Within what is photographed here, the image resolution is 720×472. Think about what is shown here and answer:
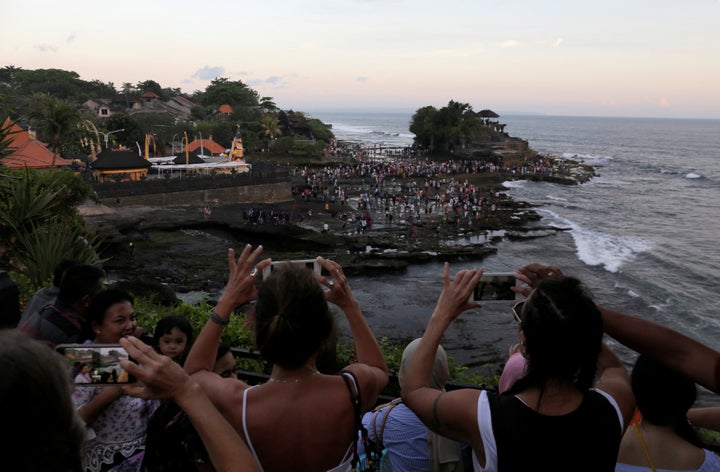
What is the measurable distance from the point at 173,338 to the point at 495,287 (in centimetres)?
208

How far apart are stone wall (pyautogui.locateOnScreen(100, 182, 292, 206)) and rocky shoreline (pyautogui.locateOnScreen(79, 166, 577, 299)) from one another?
639 millimetres

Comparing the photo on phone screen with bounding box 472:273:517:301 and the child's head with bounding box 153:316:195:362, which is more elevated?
the photo on phone screen with bounding box 472:273:517:301

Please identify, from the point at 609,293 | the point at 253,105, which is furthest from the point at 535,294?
the point at 253,105

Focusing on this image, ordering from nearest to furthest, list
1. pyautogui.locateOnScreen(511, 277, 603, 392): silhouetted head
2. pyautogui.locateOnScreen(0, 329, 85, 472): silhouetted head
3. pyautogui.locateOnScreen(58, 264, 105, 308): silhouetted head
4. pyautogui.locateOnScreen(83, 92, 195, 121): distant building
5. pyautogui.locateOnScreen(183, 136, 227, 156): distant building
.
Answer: pyautogui.locateOnScreen(0, 329, 85, 472): silhouetted head < pyautogui.locateOnScreen(511, 277, 603, 392): silhouetted head < pyautogui.locateOnScreen(58, 264, 105, 308): silhouetted head < pyautogui.locateOnScreen(183, 136, 227, 156): distant building < pyautogui.locateOnScreen(83, 92, 195, 121): distant building

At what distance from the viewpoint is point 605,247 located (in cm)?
3142

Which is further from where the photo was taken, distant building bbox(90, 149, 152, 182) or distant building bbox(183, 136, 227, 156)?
distant building bbox(183, 136, 227, 156)

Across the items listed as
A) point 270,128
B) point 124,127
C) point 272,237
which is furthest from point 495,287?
point 270,128

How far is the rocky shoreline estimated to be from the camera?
22.8 m

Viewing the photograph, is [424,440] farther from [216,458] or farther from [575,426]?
[216,458]

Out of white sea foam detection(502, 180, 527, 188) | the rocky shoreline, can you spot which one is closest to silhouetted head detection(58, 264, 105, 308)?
the rocky shoreline

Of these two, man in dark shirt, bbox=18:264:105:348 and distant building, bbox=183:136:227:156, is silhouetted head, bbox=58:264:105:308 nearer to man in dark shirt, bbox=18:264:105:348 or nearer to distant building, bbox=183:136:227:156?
man in dark shirt, bbox=18:264:105:348

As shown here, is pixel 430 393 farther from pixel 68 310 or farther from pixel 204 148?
pixel 204 148

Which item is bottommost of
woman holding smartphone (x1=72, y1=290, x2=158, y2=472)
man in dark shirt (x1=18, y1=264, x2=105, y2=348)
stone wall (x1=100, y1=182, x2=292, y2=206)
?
stone wall (x1=100, y1=182, x2=292, y2=206)

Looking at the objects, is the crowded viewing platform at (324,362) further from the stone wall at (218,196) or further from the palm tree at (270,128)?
the palm tree at (270,128)
